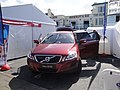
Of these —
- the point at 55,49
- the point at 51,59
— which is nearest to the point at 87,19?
the point at 55,49

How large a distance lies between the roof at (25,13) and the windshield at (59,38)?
3012 mm

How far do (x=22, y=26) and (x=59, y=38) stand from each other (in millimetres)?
3749

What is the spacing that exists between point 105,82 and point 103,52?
Result: 27.9ft

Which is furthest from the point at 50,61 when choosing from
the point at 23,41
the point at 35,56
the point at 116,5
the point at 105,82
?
the point at 116,5

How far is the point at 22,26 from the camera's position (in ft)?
33.1

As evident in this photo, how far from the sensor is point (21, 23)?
32.7ft

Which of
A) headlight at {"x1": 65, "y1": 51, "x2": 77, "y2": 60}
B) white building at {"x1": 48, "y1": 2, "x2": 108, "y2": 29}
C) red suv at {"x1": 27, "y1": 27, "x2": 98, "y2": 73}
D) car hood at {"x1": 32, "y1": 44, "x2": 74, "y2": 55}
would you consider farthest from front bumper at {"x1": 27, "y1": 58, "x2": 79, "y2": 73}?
white building at {"x1": 48, "y1": 2, "x2": 108, "y2": 29}

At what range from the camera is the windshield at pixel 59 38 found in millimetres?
6890

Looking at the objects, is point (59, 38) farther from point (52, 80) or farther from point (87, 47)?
point (52, 80)

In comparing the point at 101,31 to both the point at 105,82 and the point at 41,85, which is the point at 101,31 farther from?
the point at 105,82

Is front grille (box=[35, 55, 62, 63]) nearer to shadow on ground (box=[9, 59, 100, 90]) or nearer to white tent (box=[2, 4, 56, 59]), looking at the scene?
shadow on ground (box=[9, 59, 100, 90])

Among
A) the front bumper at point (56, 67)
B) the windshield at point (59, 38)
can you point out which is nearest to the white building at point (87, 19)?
the windshield at point (59, 38)

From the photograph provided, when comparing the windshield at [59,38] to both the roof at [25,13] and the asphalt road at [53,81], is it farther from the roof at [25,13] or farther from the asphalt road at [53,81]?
the roof at [25,13]

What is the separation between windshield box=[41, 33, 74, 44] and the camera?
689 centimetres
